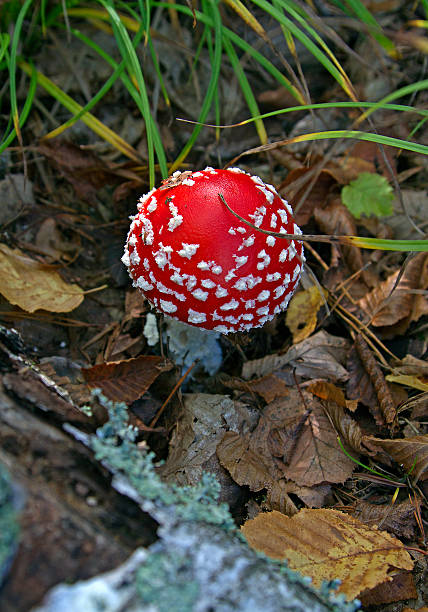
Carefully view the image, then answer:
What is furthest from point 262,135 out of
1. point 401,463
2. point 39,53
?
point 401,463

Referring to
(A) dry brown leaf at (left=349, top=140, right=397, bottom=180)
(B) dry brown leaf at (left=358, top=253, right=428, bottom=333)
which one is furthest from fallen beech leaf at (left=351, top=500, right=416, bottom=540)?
(A) dry brown leaf at (left=349, top=140, right=397, bottom=180)

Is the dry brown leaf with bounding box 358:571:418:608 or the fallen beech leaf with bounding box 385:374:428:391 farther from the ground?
the fallen beech leaf with bounding box 385:374:428:391

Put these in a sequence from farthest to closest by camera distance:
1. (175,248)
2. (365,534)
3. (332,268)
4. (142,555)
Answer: (332,268) < (175,248) < (365,534) < (142,555)

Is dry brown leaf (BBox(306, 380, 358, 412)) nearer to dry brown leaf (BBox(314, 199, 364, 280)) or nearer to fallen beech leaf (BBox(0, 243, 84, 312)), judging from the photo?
dry brown leaf (BBox(314, 199, 364, 280))

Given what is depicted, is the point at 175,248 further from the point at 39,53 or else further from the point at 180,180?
the point at 39,53

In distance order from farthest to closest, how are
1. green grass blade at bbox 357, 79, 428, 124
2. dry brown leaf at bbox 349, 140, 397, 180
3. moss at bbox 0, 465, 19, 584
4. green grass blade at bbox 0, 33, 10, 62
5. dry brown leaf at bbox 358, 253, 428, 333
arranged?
dry brown leaf at bbox 349, 140, 397, 180 → dry brown leaf at bbox 358, 253, 428, 333 → green grass blade at bbox 0, 33, 10, 62 → green grass blade at bbox 357, 79, 428, 124 → moss at bbox 0, 465, 19, 584

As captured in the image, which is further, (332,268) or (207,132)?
(207,132)

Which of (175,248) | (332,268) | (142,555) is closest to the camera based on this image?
(142,555)

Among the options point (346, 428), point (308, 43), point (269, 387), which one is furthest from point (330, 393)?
point (308, 43)
